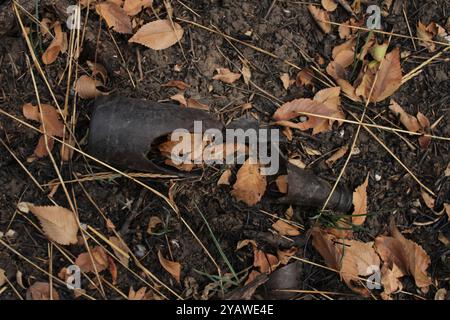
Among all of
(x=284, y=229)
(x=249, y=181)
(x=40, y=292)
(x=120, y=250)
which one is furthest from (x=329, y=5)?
(x=40, y=292)

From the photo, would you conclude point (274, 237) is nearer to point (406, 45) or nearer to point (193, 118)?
point (193, 118)

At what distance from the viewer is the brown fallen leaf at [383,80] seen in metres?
2.23

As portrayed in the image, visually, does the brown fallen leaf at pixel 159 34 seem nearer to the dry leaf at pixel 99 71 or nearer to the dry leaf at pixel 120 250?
the dry leaf at pixel 99 71

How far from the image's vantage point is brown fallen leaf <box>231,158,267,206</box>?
6.72 ft

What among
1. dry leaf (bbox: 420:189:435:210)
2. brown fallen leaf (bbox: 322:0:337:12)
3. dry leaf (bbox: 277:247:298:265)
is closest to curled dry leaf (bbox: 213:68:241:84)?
brown fallen leaf (bbox: 322:0:337:12)

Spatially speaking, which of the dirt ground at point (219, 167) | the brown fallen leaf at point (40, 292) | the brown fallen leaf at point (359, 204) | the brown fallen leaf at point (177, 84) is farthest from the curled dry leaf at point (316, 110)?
the brown fallen leaf at point (40, 292)

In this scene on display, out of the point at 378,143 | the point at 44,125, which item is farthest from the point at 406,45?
the point at 44,125

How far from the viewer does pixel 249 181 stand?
6.72 ft

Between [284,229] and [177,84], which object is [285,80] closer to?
[177,84]

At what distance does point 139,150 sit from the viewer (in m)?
1.90

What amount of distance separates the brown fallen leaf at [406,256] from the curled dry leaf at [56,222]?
4.07 ft

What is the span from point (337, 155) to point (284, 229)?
1.30 ft

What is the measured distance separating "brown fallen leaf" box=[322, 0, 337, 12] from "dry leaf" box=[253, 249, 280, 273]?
3.61 ft

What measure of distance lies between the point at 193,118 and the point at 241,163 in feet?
0.91
